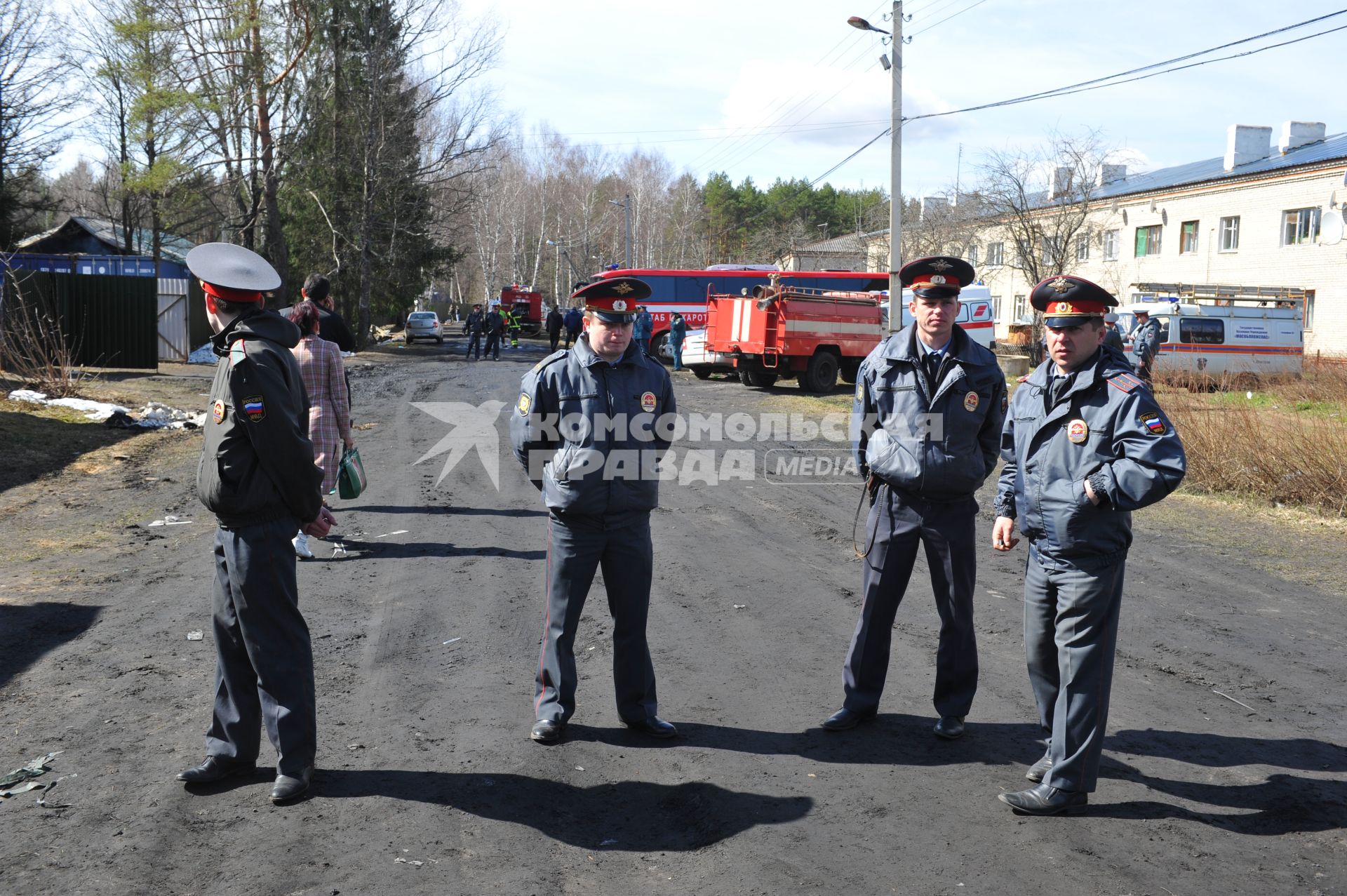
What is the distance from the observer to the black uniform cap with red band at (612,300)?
4.61 m

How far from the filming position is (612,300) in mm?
4605

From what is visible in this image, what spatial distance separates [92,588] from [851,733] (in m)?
5.38

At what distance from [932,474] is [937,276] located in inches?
35.3

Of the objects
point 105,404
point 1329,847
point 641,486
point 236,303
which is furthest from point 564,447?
point 105,404

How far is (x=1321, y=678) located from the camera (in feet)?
18.3

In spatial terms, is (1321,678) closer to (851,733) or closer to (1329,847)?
(1329,847)

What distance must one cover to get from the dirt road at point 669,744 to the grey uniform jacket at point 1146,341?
1029cm

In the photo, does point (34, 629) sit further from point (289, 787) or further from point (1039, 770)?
point (1039, 770)

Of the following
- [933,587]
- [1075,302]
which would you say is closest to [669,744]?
[933,587]

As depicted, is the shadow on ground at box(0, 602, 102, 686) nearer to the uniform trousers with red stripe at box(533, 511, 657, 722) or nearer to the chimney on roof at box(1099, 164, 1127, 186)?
the uniform trousers with red stripe at box(533, 511, 657, 722)

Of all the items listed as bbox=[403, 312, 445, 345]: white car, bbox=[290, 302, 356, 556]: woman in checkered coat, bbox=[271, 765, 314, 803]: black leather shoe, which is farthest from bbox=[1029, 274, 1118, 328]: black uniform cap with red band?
bbox=[403, 312, 445, 345]: white car

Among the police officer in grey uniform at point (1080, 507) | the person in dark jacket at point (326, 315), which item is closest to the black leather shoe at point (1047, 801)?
the police officer in grey uniform at point (1080, 507)

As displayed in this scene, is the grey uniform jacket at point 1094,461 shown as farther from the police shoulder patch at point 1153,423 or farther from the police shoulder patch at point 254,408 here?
the police shoulder patch at point 254,408

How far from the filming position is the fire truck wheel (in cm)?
2386
